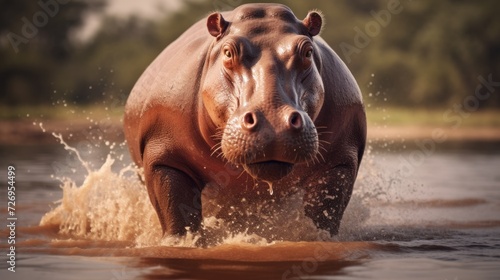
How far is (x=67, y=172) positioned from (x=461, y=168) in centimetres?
604

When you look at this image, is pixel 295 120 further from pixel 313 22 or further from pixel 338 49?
pixel 338 49

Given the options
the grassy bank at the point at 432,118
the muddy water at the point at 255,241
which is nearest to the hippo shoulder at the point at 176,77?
the muddy water at the point at 255,241

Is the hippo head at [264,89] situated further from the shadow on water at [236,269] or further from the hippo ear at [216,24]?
the shadow on water at [236,269]

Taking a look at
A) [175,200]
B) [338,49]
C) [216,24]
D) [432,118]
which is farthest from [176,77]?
[338,49]

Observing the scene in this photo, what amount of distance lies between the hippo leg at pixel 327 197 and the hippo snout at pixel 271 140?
1.13 metres

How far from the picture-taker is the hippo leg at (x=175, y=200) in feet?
20.8

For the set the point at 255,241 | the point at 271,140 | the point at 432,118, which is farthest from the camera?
the point at 432,118

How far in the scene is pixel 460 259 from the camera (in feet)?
19.0

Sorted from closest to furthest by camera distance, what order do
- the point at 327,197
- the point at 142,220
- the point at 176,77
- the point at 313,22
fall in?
the point at 313,22, the point at 327,197, the point at 176,77, the point at 142,220

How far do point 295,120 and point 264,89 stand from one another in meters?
0.31

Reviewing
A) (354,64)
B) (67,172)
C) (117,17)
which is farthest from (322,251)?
(117,17)

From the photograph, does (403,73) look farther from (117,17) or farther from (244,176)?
(244,176)

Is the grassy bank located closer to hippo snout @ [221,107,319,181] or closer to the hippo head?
the hippo head

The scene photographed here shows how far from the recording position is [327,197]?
6414mm
